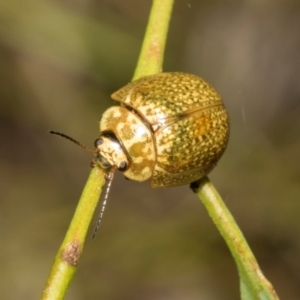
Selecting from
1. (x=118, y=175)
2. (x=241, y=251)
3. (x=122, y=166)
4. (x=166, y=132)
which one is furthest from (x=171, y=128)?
(x=118, y=175)

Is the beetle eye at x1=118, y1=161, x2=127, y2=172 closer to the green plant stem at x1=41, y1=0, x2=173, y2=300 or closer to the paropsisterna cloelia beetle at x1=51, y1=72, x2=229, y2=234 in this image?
the paropsisterna cloelia beetle at x1=51, y1=72, x2=229, y2=234

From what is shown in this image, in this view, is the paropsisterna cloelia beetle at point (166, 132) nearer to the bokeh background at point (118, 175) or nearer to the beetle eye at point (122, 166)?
the beetle eye at point (122, 166)

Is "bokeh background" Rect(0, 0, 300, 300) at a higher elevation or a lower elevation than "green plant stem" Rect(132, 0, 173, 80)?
lower

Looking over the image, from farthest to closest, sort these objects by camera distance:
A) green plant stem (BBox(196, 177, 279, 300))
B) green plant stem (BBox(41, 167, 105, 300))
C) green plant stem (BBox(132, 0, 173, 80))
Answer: green plant stem (BBox(132, 0, 173, 80))
green plant stem (BBox(196, 177, 279, 300))
green plant stem (BBox(41, 167, 105, 300))

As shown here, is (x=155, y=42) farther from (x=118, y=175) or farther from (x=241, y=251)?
(x=118, y=175)

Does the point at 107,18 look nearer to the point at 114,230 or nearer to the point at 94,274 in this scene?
the point at 114,230

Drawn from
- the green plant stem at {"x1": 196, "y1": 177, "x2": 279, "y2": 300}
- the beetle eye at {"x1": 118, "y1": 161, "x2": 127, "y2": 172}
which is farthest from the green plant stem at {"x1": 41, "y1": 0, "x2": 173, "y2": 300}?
the green plant stem at {"x1": 196, "y1": 177, "x2": 279, "y2": 300}

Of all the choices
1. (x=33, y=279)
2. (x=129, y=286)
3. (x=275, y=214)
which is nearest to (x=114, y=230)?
(x=129, y=286)
